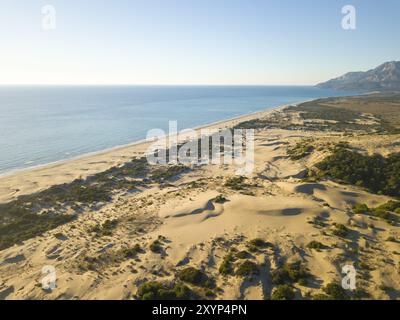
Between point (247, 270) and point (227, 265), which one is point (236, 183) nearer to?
point (227, 265)

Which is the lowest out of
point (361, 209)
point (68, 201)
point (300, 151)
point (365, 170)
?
point (68, 201)

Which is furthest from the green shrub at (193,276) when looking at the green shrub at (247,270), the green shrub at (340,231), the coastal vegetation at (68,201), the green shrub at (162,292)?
the green shrub at (340,231)

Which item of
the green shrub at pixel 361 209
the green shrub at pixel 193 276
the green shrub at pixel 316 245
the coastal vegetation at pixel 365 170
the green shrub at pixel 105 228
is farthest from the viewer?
the coastal vegetation at pixel 365 170

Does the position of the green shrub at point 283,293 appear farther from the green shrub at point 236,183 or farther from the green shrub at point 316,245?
the green shrub at point 236,183

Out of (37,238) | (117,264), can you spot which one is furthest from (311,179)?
(37,238)

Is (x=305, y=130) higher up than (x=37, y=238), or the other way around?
(x=305, y=130)

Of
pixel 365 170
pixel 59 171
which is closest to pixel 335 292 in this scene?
pixel 365 170

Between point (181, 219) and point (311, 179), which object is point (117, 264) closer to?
point (181, 219)
